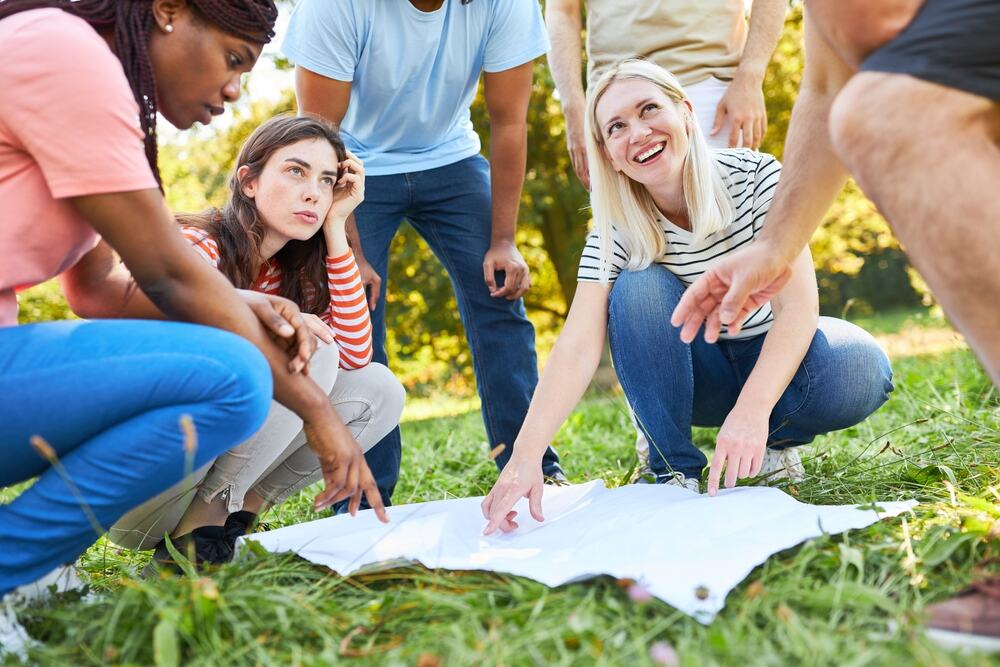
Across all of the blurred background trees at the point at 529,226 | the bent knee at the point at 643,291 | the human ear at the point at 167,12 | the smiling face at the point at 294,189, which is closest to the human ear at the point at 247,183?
the smiling face at the point at 294,189

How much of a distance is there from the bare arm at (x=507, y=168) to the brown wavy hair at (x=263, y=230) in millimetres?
754

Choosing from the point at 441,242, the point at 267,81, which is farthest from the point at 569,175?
the point at 441,242

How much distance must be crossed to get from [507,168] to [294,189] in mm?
1020

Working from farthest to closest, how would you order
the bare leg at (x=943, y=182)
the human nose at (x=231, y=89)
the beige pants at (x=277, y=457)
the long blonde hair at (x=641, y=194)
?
the long blonde hair at (x=641, y=194), the beige pants at (x=277, y=457), the human nose at (x=231, y=89), the bare leg at (x=943, y=182)

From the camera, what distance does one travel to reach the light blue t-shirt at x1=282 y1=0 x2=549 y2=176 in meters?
3.20

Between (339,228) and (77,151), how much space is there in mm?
1191

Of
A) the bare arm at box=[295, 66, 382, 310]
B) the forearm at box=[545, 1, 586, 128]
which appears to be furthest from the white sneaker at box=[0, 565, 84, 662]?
the forearm at box=[545, 1, 586, 128]

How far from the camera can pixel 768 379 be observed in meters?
2.44

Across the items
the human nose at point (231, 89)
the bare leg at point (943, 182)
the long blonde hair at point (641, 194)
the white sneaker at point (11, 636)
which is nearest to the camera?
the bare leg at point (943, 182)

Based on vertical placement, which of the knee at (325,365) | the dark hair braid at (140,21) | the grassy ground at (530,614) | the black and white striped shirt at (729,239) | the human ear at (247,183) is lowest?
the grassy ground at (530,614)

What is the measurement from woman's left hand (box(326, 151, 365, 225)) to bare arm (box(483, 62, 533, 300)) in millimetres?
717

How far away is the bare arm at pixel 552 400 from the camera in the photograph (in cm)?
237

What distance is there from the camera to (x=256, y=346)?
2.02 meters

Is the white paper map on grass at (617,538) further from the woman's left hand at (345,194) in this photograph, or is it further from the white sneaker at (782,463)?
the woman's left hand at (345,194)
